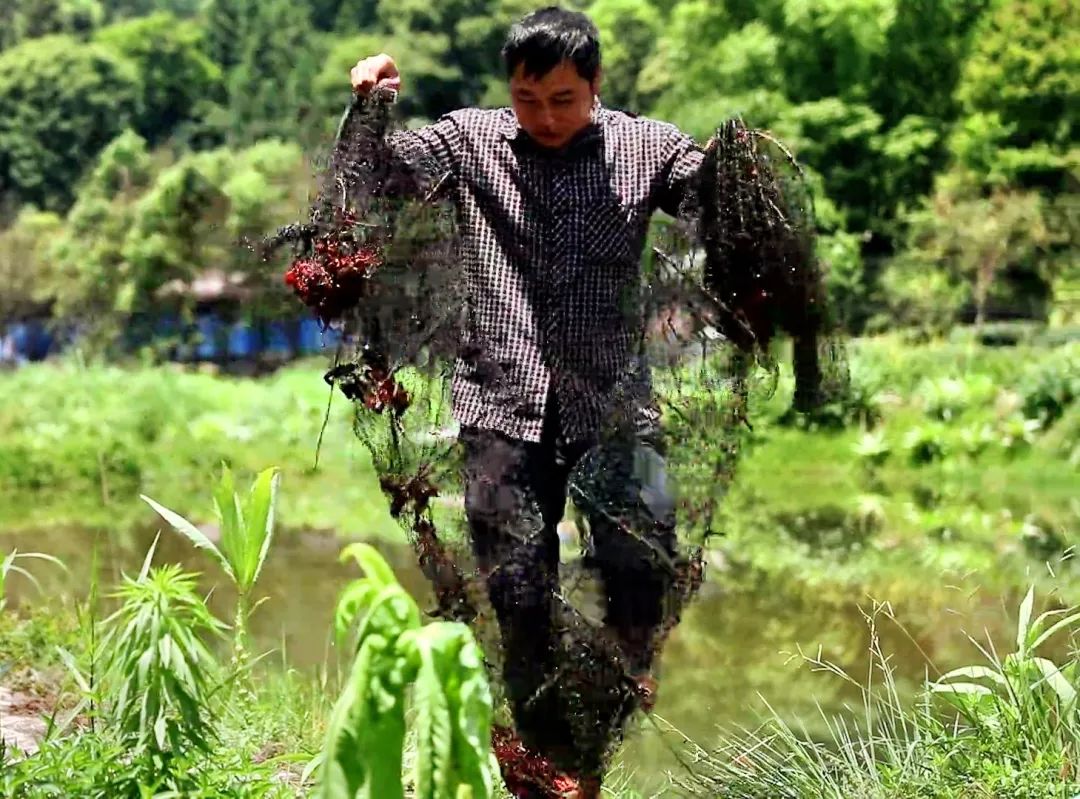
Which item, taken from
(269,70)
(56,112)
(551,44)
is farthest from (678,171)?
(269,70)

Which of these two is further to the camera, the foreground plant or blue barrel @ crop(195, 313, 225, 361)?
blue barrel @ crop(195, 313, 225, 361)

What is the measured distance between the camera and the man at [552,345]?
174 cm

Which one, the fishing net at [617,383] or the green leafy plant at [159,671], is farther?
the fishing net at [617,383]

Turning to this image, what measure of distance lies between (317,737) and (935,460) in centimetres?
729

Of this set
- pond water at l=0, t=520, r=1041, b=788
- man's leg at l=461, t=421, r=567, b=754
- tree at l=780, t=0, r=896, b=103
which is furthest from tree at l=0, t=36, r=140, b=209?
man's leg at l=461, t=421, r=567, b=754

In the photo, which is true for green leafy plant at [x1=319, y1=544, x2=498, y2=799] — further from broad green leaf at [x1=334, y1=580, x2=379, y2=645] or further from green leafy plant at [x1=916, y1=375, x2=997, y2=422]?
green leafy plant at [x1=916, y1=375, x2=997, y2=422]

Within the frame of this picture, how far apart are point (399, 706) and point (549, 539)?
0.70 m

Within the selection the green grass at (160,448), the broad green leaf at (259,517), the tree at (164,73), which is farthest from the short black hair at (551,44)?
the tree at (164,73)

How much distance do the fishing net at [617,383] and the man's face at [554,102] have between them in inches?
6.0

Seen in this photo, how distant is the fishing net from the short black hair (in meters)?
0.20

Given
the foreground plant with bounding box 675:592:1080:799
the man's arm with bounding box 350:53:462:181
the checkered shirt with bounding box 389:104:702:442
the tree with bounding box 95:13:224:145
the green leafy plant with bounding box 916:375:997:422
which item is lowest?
the green leafy plant with bounding box 916:375:997:422

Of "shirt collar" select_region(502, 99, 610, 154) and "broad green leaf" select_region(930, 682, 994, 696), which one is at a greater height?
"shirt collar" select_region(502, 99, 610, 154)

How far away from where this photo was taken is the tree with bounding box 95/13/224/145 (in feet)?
98.6

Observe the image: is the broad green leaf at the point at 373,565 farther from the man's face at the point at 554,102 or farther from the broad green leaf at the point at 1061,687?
the broad green leaf at the point at 1061,687
